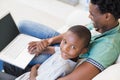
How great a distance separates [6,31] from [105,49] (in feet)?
2.20

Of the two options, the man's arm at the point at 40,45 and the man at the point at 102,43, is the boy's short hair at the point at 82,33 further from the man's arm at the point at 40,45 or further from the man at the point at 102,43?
the man's arm at the point at 40,45

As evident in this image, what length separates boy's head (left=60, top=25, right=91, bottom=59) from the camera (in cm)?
112

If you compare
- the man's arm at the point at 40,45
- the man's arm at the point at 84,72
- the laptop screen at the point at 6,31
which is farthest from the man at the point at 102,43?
the laptop screen at the point at 6,31

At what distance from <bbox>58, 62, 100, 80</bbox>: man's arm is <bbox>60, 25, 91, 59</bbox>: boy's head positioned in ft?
0.30

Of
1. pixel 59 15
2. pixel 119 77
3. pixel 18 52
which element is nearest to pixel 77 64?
pixel 119 77

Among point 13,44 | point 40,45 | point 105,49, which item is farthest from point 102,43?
point 13,44

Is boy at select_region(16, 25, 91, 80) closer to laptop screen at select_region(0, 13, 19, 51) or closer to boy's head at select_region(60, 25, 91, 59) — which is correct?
boy's head at select_region(60, 25, 91, 59)

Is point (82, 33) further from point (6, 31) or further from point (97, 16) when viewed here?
point (6, 31)

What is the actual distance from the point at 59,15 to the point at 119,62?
142 centimetres

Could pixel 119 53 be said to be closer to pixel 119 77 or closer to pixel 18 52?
pixel 119 77

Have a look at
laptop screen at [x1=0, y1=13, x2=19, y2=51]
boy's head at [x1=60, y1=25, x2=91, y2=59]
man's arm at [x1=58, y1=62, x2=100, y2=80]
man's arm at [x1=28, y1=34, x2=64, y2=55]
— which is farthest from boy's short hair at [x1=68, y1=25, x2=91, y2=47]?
laptop screen at [x1=0, y1=13, x2=19, y2=51]

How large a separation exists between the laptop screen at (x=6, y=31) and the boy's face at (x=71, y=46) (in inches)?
17.4

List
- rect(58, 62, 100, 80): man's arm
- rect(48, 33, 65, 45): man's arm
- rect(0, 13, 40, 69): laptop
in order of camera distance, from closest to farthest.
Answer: rect(58, 62, 100, 80): man's arm → rect(0, 13, 40, 69): laptop → rect(48, 33, 65, 45): man's arm

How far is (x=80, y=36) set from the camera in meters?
1.12
